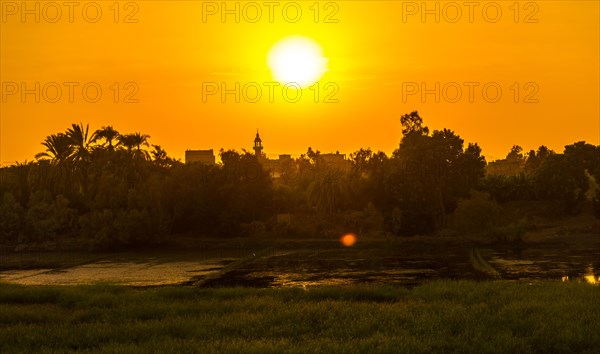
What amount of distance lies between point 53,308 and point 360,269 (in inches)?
1413

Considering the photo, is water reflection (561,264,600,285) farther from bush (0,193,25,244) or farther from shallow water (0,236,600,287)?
bush (0,193,25,244)

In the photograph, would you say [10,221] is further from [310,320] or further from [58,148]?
[310,320]

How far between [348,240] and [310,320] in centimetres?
7219

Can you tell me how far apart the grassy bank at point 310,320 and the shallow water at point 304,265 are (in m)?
16.2

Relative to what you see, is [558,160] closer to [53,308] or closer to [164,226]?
[164,226]

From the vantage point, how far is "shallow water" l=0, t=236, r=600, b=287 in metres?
57.9

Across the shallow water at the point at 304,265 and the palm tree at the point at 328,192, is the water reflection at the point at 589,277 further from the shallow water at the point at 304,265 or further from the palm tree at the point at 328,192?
the palm tree at the point at 328,192

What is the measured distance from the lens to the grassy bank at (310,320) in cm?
2494

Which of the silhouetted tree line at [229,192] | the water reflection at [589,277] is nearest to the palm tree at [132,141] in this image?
the silhouetted tree line at [229,192]

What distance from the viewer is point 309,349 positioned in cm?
2400

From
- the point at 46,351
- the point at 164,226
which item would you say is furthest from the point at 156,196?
the point at 46,351

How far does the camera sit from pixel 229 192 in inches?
4306

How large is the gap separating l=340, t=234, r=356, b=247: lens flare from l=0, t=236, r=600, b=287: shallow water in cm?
168

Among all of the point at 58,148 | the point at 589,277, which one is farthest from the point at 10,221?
the point at 589,277
